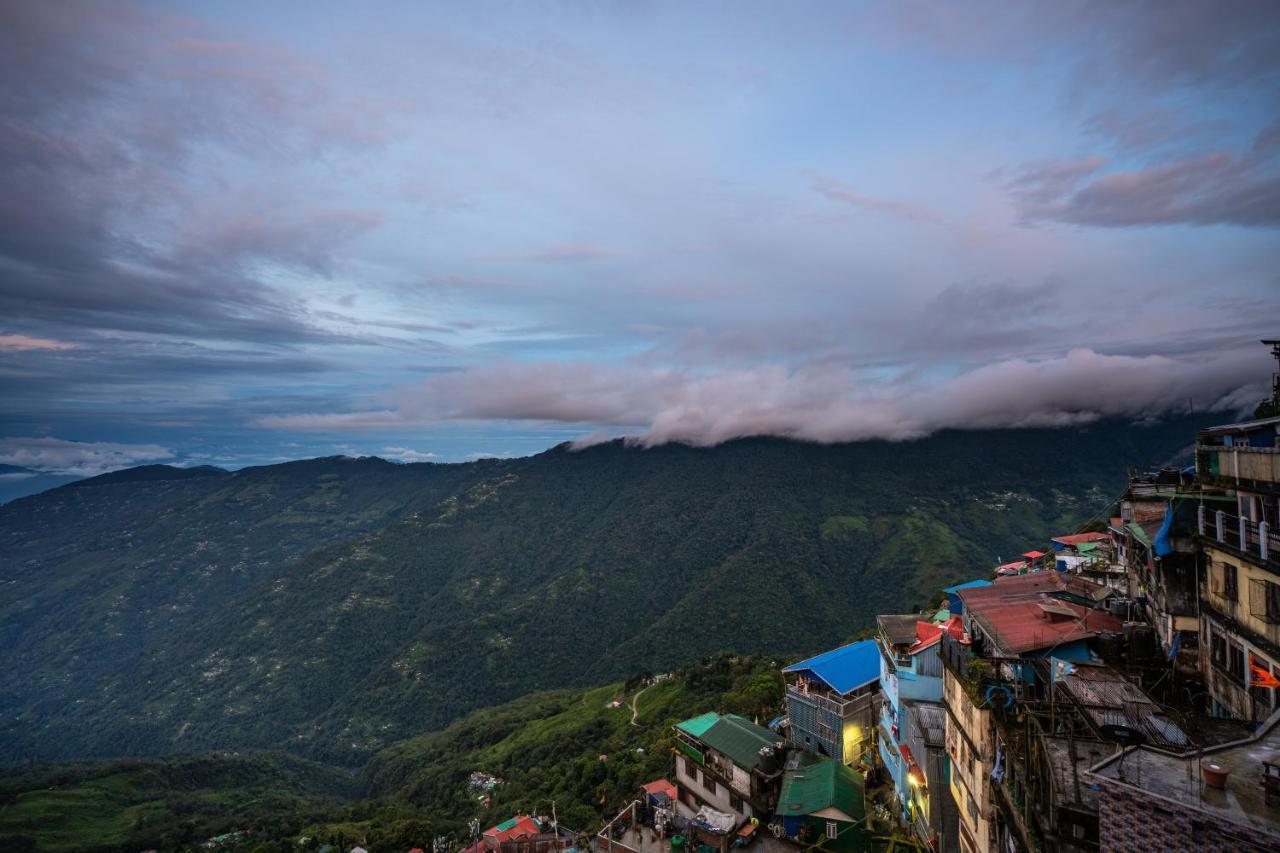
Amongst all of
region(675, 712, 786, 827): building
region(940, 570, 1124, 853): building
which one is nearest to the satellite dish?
region(940, 570, 1124, 853): building

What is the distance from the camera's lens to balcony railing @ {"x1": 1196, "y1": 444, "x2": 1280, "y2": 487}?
11742mm

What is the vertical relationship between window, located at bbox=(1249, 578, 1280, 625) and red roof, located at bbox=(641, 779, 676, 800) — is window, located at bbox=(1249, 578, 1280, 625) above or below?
above

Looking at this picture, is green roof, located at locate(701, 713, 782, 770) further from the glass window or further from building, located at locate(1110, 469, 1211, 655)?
the glass window

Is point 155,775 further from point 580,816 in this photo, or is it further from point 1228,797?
point 1228,797

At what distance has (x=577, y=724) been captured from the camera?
8225 centimetres

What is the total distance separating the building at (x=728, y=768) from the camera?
26047mm

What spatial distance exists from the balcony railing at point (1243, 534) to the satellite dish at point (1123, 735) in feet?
13.2

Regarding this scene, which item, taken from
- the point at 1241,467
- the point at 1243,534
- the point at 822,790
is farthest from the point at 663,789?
the point at 1241,467

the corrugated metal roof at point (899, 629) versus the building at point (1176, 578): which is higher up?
the building at point (1176, 578)

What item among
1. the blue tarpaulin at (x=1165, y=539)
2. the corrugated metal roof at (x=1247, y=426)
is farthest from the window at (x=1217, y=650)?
the corrugated metal roof at (x=1247, y=426)

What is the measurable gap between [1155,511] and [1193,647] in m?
6.90

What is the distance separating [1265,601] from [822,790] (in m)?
16.1

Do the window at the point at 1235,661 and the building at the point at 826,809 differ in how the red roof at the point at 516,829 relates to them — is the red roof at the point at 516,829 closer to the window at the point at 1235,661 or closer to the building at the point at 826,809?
the building at the point at 826,809

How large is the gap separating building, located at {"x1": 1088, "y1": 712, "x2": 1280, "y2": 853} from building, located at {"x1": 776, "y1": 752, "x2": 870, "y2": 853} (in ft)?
52.8
